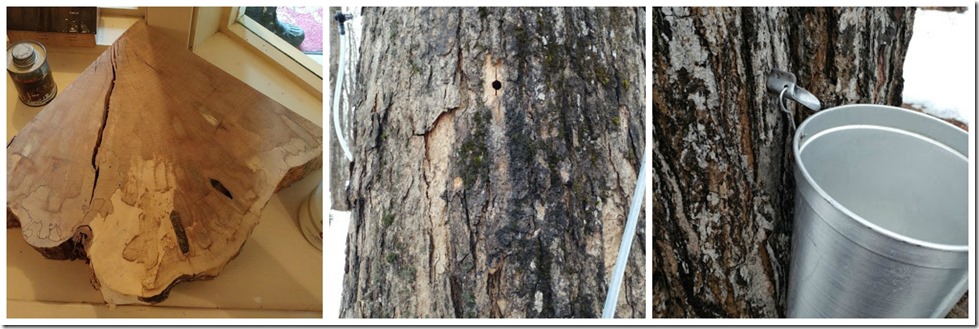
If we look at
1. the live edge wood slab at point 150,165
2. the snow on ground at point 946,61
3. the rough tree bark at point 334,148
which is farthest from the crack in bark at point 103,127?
the snow on ground at point 946,61

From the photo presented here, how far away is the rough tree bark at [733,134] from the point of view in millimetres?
1111

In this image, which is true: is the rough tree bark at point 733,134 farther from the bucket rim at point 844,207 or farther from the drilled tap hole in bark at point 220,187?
the drilled tap hole in bark at point 220,187

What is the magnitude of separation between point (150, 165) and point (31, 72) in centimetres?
36

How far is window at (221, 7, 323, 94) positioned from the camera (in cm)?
130

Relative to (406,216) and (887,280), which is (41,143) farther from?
(887,280)

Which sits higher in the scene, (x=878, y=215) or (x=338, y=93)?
(x=338, y=93)

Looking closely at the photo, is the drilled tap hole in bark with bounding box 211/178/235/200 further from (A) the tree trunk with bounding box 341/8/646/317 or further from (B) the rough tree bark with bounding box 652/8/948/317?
(B) the rough tree bark with bounding box 652/8/948/317

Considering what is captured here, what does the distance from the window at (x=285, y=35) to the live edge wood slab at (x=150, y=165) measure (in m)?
0.11

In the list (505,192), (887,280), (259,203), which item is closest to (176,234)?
(259,203)

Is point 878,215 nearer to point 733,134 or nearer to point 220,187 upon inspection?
point 733,134

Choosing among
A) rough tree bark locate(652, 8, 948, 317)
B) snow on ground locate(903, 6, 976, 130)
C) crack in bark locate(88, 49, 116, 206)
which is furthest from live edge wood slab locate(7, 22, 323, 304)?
snow on ground locate(903, 6, 976, 130)

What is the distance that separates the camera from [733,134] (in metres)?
1.13

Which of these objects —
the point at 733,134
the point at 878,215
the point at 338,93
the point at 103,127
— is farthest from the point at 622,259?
the point at 103,127

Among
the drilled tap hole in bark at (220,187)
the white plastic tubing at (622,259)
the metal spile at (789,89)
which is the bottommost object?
the drilled tap hole in bark at (220,187)
